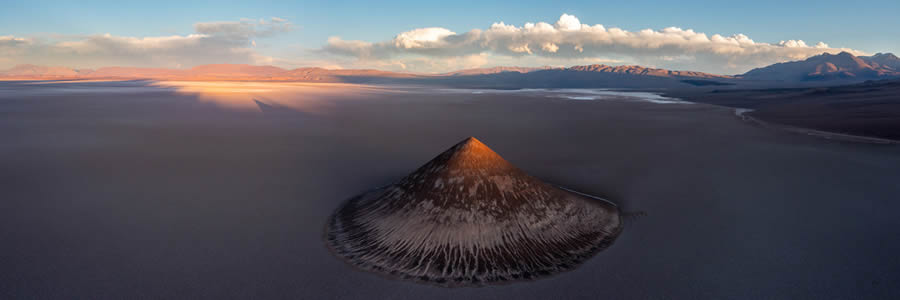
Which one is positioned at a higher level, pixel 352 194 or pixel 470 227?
pixel 470 227

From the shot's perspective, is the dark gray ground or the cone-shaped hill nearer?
the dark gray ground

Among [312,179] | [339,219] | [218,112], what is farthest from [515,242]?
[218,112]

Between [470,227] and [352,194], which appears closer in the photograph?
[470,227]

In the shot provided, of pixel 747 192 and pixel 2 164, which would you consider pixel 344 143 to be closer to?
pixel 2 164

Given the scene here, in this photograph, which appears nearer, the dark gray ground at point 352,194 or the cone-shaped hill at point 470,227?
the dark gray ground at point 352,194
